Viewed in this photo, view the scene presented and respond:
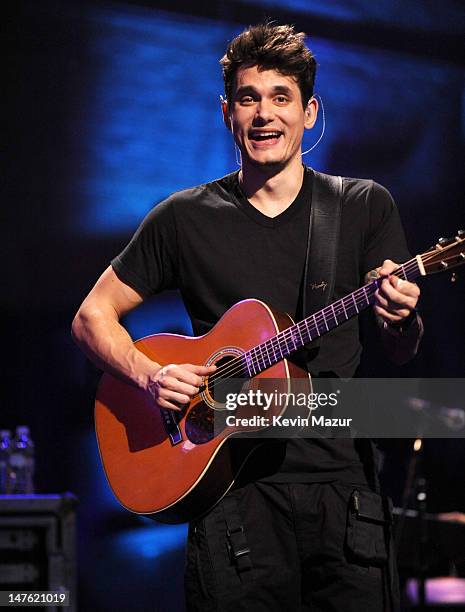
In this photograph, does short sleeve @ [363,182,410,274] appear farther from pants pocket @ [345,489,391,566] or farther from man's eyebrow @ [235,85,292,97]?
pants pocket @ [345,489,391,566]

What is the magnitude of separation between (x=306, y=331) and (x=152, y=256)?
0.65 m

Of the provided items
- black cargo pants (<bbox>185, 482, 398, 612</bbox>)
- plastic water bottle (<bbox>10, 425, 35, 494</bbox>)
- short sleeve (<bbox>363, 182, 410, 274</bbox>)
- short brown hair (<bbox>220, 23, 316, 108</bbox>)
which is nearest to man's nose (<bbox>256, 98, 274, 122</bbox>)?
short brown hair (<bbox>220, 23, 316, 108</bbox>)

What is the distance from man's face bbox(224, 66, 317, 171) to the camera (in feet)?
9.18

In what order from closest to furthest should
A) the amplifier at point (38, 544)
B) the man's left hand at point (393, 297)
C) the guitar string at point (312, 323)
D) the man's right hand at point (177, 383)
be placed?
the man's left hand at point (393, 297), the guitar string at point (312, 323), the man's right hand at point (177, 383), the amplifier at point (38, 544)

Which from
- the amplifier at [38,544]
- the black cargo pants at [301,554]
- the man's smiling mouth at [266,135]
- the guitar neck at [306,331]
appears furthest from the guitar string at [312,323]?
the amplifier at [38,544]

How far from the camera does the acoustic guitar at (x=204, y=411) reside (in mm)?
2566

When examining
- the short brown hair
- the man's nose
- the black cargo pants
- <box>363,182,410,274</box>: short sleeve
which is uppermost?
the short brown hair

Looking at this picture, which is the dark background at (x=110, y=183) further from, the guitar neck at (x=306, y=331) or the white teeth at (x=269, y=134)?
the guitar neck at (x=306, y=331)

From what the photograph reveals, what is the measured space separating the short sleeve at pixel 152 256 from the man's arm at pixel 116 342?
4cm

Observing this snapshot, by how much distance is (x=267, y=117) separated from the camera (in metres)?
2.78

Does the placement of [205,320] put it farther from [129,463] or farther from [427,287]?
[427,287]

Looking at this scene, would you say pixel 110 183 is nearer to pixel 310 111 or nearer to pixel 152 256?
pixel 152 256

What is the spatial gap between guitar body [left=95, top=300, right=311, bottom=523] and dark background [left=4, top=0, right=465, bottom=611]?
1850 millimetres

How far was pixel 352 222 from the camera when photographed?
2.78 m
